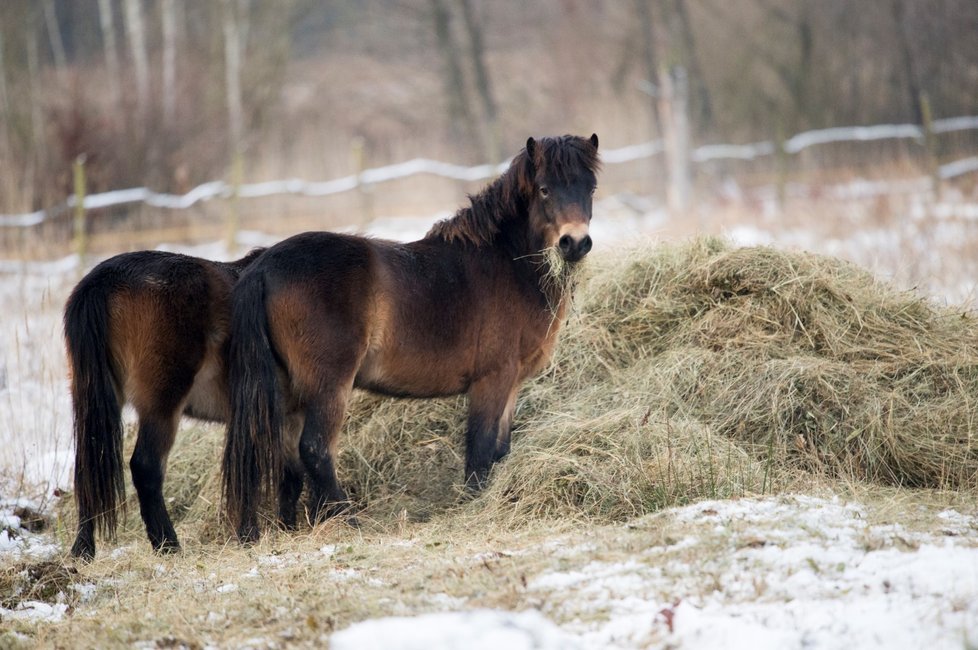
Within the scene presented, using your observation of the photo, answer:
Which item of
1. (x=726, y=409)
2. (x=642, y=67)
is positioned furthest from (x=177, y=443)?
(x=642, y=67)

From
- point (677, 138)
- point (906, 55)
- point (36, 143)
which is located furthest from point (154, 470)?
point (906, 55)

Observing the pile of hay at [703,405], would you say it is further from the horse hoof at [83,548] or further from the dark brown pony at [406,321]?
the horse hoof at [83,548]

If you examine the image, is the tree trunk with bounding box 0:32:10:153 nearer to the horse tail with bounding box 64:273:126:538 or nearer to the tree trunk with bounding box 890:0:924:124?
the horse tail with bounding box 64:273:126:538

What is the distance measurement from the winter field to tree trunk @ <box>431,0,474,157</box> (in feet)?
60.2

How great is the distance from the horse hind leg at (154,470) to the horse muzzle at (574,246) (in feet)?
6.95

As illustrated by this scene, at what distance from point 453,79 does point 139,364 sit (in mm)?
19965

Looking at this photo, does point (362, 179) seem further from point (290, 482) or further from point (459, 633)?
point (459, 633)

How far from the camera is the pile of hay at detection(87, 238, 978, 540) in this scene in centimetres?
480

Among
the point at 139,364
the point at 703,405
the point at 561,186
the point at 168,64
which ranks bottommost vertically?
the point at 703,405

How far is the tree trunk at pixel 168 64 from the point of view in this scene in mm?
18081

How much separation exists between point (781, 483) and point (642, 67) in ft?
74.4

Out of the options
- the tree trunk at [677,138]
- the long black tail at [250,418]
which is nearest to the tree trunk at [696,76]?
the tree trunk at [677,138]

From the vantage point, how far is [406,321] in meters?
5.04

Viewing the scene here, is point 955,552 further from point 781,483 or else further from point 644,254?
point 644,254
